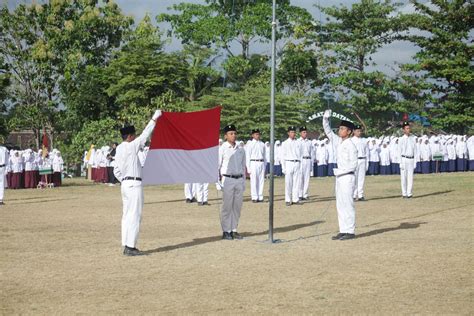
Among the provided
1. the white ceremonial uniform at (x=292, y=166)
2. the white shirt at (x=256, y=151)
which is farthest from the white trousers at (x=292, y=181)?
the white shirt at (x=256, y=151)

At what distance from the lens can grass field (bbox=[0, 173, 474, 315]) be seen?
9117 mm

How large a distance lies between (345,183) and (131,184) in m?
4.35

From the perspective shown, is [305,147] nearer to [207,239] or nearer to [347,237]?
[347,237]

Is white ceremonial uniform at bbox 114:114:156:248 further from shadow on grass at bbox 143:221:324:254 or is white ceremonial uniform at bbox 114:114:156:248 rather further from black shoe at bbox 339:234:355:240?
black shoe at bbox 339:234:355:240

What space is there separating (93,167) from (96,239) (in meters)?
26.4

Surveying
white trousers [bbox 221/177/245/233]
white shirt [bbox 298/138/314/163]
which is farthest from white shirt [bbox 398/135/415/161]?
white trousers [bbox 221/177/245/233]

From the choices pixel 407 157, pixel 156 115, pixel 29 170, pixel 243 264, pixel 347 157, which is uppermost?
pixel 156 115

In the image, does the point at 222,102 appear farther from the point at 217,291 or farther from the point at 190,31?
the point at 217,291

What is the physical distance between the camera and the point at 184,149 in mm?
14398

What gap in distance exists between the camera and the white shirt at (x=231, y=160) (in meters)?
15.0

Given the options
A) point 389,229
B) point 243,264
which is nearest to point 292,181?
point 389,229

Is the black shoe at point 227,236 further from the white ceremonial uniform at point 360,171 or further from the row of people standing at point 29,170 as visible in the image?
the row of people standing at point 29,170

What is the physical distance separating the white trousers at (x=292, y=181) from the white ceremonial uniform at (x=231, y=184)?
26.3ft

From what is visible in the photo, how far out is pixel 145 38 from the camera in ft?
178
